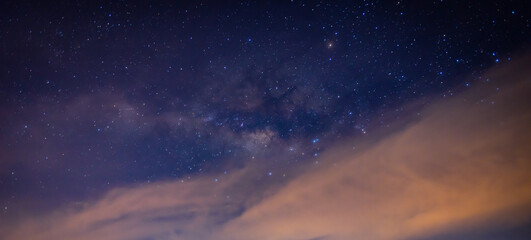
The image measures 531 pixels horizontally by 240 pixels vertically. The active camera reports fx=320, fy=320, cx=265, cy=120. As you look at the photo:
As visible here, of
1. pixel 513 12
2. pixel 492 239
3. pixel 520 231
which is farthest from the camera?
pixel 492 239

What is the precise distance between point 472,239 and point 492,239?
4883mm

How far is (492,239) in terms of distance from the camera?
3381 inches

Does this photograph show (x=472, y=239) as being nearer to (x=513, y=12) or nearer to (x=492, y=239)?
(x=492, y=239)

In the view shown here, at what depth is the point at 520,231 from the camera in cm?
7112

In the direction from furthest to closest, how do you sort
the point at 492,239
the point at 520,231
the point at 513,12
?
the point at 492,239, the point at 520,231, the point at 513,12

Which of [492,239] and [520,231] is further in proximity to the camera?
[492,239]

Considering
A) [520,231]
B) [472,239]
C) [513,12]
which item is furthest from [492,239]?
[513,12]

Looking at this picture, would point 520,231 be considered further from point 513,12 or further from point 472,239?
point 513,12

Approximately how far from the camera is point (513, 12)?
57.2 ft

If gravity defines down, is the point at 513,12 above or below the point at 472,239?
above

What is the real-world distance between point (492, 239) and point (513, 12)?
91.5 meters

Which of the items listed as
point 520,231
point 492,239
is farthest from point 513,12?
point 492,239

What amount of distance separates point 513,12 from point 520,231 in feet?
247
